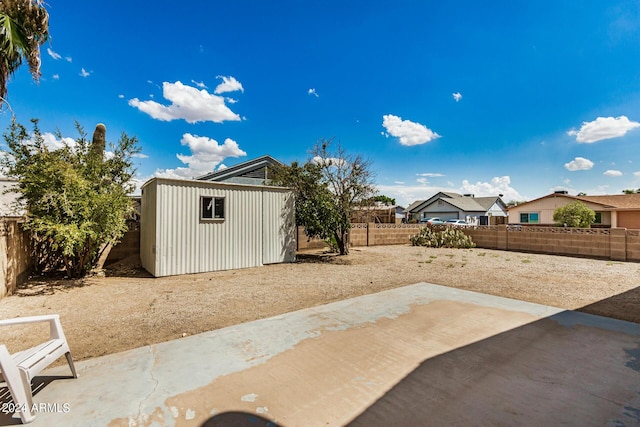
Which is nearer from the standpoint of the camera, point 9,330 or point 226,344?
point 226,344

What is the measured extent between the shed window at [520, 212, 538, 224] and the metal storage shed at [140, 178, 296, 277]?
2660cm

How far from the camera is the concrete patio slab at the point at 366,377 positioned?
2244 millimetres

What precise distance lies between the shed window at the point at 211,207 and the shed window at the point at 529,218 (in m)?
29.1

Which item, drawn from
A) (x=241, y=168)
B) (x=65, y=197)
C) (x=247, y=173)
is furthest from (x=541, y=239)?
(x=65, y=197)

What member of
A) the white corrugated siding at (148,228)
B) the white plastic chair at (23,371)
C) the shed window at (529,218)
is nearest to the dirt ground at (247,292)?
the white corrugated siding at (148,228)

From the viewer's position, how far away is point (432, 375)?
9.38 feet

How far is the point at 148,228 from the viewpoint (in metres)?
8.77

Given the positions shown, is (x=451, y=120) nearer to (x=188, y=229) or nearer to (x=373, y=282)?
(x=373, y=282)

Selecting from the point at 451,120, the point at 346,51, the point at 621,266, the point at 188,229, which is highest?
the point at 346,51

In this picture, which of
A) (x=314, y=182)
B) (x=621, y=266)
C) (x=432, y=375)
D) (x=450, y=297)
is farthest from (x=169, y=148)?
(x=621, y=266)

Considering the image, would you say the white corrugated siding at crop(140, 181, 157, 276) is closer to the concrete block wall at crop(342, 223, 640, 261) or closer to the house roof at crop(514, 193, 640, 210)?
the concrete block wall at crop(342, 223, 640, 261)

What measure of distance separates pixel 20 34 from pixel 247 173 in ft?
39.2

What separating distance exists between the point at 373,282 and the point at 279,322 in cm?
366

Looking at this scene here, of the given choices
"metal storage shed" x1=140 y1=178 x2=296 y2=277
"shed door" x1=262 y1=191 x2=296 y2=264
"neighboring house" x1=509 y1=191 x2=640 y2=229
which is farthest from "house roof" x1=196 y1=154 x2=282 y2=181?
"neighboring house" x1=509 y1=191 x2=640 y2=229
